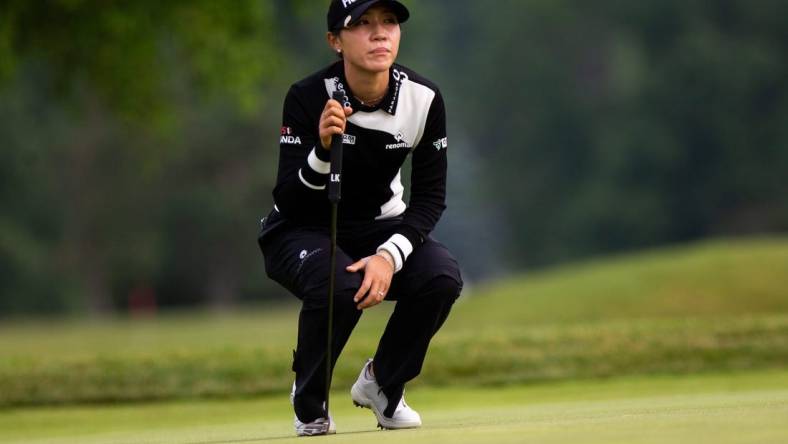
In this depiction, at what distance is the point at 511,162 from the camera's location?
69375 millimetres

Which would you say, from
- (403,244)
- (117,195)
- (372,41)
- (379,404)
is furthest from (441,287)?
(117,195)

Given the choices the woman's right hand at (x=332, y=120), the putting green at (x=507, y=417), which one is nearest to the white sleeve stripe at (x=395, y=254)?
the woman's right hand at (x=332, y=120)

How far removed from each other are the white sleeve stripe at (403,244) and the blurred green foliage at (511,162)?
35.7 m

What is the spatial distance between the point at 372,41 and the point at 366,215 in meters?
0.73

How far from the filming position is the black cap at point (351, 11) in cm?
678

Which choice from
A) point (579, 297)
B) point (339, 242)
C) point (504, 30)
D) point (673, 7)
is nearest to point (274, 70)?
point (579, 297)

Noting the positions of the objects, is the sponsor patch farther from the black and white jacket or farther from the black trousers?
the black trousers

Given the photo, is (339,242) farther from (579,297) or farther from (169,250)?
(169,250)

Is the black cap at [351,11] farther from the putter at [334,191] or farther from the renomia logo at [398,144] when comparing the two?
the renomia logo at [398,144]

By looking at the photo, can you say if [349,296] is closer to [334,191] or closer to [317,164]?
[334,191]

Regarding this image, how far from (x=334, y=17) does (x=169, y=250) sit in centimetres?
5154

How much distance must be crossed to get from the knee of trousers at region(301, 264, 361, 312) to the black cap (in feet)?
3.10

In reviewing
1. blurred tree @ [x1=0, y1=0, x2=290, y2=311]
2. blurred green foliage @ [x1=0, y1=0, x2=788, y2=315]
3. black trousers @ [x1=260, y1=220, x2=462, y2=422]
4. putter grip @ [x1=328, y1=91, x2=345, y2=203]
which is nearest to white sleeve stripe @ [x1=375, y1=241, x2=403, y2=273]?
black trousers @ [x1=260, y1=220, x2=462, y2=422]

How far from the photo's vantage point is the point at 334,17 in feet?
22.6
